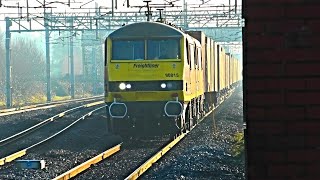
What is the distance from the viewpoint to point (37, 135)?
61.5ft

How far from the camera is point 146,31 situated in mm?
15727

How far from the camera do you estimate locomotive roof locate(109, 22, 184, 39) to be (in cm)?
1571

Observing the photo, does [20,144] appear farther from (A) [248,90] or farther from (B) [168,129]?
(A) [248,90]

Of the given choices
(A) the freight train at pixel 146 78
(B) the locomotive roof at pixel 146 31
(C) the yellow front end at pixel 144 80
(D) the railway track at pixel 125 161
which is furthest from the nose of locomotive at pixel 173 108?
(B) the locomotive roof at pixel 146 31

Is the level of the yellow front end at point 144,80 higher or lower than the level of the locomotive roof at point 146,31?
lower

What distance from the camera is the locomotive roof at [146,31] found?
51.5ft

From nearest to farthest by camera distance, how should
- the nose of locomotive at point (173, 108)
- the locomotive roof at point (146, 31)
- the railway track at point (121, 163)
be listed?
the railway track at point (121, 163), the nose of locomotive at point (173, 108), the locomotive roof at point (146, 31)

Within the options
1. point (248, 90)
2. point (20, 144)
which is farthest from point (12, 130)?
point (248, 90)

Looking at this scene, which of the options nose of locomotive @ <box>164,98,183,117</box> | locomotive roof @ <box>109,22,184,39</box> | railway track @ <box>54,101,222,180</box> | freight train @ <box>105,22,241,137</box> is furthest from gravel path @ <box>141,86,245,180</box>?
locomotive roof @ <box>109,22,184,39</box>

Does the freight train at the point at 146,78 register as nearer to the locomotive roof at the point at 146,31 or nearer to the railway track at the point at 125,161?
the locomotive roof at the point at 146,31

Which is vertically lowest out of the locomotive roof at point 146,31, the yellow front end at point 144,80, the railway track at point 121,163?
the railway track at point 121,163

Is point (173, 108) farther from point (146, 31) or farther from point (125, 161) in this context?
point (125, 161)

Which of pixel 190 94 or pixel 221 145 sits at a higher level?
pixel 190 94

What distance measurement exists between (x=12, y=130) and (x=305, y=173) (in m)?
18.4
